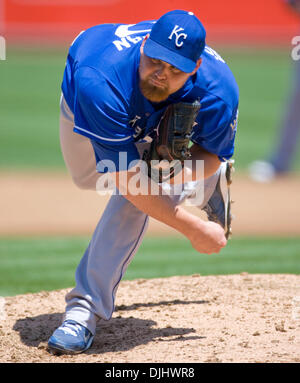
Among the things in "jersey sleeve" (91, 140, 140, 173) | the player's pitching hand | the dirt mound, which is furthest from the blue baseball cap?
the dirt mound

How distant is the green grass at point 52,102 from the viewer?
11.7 meters

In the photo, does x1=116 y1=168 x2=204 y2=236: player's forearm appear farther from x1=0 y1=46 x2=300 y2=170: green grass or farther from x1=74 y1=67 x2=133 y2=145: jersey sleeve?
x1=0 y1=46 x2=300 y2=170: green grass

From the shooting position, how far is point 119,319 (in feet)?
13.1

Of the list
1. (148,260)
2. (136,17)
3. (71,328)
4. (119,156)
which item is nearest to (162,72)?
(119,156)

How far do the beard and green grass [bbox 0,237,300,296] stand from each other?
8.01 feet

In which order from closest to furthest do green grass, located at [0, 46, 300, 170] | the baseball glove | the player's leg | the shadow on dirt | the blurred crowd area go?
the baseball glove, the shadow on dirt, the player's leg, green grass, located at [0, 46, 300, 170], the blurred crowd area

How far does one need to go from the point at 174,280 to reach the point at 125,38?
6.74ft

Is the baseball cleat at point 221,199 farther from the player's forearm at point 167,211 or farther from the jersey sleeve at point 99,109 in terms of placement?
the jersey sleeve at point 99,109

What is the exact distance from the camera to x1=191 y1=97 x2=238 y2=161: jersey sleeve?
3197mm

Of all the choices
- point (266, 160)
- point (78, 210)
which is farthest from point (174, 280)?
point (266, 160)

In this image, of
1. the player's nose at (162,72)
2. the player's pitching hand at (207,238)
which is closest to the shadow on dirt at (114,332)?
the player's pitching hand at (207,238)

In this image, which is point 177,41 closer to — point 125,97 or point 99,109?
point 125,97

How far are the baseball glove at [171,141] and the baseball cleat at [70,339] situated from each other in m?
0.89
